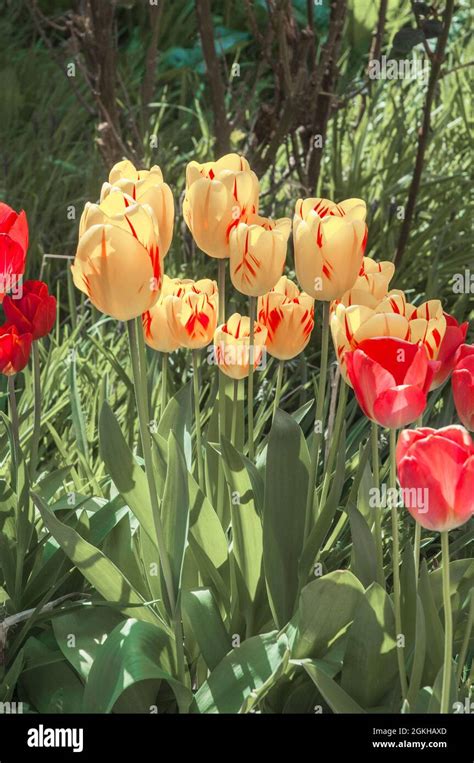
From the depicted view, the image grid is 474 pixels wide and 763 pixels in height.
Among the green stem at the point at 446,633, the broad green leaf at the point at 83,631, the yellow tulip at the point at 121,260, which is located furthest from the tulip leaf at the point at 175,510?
the green stem at the point at 446,633

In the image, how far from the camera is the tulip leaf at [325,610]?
1232mm

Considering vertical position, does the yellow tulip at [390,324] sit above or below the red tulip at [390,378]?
above

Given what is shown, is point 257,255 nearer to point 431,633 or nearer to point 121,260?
point 121,260

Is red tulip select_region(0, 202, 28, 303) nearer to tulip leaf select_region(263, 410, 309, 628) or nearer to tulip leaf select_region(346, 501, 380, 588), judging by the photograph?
tulip leaf select_region(263, 410, 309, 628)

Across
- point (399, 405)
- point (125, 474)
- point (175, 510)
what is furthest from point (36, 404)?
point (399, 405)

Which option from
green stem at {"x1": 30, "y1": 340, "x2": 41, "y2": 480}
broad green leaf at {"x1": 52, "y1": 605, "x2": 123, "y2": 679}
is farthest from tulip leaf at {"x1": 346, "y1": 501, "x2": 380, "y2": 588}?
green stem at {"x1": 30, "y1": 340, "x2": 41, "y2": 480}

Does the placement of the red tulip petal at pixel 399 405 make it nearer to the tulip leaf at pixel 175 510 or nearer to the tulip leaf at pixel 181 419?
the tulip leaf at pixel 175 510

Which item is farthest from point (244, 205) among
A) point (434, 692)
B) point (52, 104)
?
point (52, 104)

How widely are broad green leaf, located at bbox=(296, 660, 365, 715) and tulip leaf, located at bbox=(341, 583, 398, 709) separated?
5 centimetres

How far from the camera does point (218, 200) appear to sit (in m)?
1.33

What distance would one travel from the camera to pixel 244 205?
136cm

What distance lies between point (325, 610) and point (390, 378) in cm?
33

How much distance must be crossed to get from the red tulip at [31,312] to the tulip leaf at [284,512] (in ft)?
1.18

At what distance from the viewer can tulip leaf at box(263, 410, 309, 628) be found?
53.8 inches
